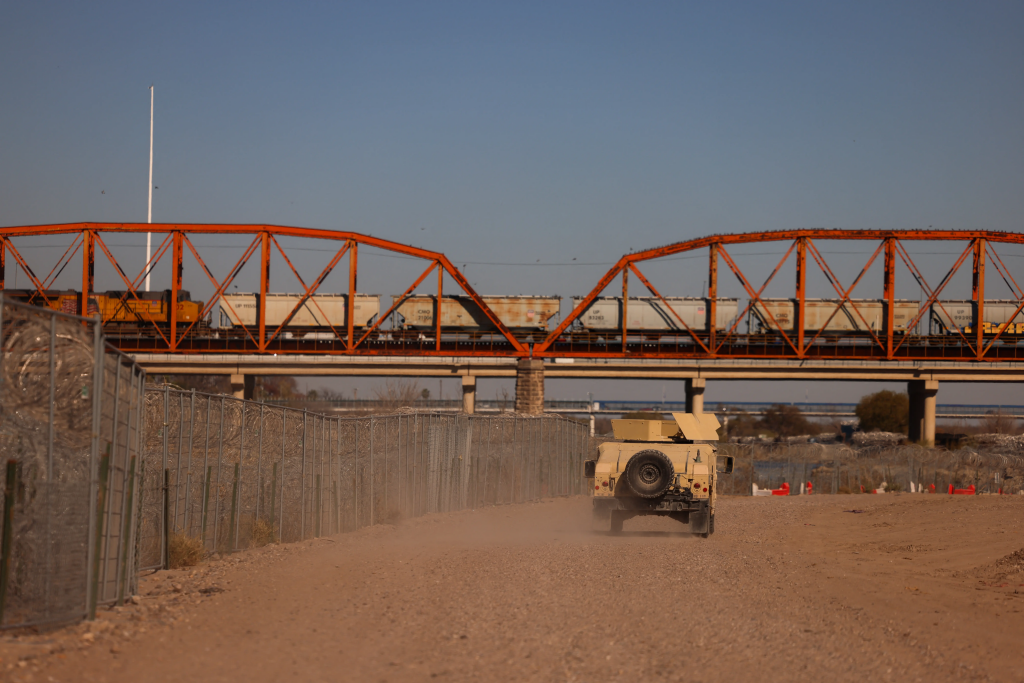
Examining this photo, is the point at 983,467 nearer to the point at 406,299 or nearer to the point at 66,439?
the point at 406,299

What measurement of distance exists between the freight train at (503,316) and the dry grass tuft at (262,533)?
139 feet

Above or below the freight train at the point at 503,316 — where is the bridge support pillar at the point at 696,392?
below

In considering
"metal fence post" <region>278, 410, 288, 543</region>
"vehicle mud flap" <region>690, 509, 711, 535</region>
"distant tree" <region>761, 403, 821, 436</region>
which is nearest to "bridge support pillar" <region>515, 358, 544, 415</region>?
"vehicle mud flap" <region>690, 509, 711, 535</region>

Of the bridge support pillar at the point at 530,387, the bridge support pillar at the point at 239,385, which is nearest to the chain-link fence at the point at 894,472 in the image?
the bridge support pillar at the point at 530,387

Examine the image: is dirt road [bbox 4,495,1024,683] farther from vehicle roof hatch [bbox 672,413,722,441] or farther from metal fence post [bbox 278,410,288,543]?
vehicle roof hatch [bbox 672,413,722,441]

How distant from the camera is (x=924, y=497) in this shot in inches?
1273

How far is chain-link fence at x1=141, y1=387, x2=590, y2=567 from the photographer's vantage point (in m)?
14.0

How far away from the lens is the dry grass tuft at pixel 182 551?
1348cm

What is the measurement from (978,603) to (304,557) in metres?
9.47

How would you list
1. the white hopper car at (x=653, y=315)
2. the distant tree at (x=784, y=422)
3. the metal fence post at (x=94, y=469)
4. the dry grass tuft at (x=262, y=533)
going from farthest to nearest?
1. the distant tree at (x=784, y=422)
2. the white hopper car at (x=653, y=315)
3. the dry grass tuft at (x=262, y=533)
4. the metal fence post at (x=94, y=469)

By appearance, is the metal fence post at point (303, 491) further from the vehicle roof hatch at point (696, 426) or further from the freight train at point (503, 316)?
the freight train at point (503, 316)

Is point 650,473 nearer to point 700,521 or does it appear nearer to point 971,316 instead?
point 700,521

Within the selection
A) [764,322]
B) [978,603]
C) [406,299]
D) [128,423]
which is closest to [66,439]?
[128,423]

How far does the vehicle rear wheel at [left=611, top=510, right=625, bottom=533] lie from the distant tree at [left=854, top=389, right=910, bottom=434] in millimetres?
97088
